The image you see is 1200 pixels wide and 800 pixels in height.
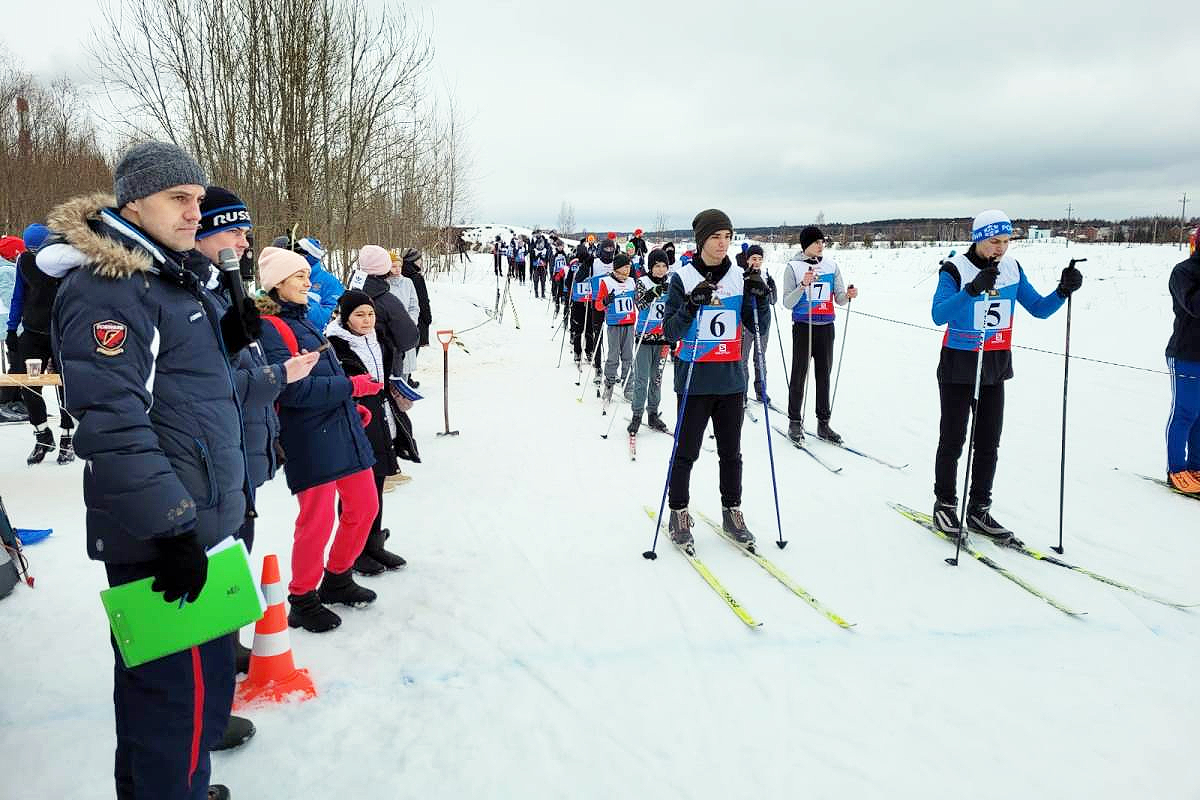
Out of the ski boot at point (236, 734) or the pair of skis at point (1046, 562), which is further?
the pair of skis at point (1046, 562)

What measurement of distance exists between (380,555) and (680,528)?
2.02 meters

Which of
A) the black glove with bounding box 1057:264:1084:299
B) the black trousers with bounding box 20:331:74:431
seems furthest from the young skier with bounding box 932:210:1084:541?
the black trousers with bounding box 20:331:74:431

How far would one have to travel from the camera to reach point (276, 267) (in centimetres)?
321

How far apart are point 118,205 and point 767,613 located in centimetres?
349

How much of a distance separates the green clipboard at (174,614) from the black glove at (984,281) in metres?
4.43

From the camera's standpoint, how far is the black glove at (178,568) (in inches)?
72.3

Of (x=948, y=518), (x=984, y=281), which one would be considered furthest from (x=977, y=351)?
(x=948, y=518)

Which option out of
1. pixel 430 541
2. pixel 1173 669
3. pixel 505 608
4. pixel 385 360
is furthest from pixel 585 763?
pixel 385 360

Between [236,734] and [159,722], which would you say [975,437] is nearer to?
[236,734]

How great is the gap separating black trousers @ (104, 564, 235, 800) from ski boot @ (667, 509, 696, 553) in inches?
122

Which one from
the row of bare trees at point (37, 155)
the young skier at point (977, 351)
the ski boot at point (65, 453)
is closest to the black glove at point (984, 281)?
the young skier at point (977, 351)

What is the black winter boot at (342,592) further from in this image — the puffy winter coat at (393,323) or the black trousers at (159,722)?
the puffy winter coat at (393,323)

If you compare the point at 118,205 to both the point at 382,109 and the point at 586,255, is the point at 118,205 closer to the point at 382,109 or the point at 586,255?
the point at 586,255

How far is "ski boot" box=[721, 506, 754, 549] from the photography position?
4.58m
